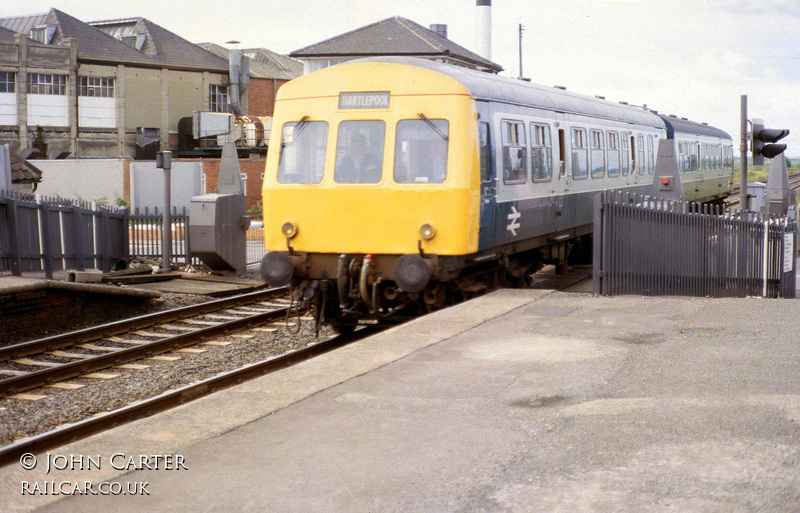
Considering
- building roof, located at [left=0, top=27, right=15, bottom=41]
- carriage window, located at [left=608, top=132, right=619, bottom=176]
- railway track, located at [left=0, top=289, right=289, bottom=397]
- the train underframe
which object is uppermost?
building roof, located at [left=0, top=27, right=15, bottom=41]

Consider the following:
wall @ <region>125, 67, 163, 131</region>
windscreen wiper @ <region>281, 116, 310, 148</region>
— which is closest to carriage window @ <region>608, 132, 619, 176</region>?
windscreen wiper @ <region>281, 116, 310, 148</region>

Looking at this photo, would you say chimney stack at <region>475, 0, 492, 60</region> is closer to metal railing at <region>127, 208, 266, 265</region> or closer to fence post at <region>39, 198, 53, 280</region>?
metal railing at <region>127, 208, 266, 265</region>

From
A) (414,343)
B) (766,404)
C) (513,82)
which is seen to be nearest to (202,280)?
(513,82)

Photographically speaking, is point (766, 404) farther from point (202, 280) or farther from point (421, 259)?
point (202, 280)

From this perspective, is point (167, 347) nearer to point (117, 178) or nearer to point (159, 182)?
point (159, 182)

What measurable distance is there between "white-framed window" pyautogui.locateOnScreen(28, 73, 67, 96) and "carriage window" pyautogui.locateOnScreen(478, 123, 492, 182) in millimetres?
43825

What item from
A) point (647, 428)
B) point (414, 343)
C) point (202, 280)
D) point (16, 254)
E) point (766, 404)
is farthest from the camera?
point (202, 280)

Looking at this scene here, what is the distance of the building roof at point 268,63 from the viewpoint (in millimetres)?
61000

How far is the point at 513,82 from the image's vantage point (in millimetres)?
12594

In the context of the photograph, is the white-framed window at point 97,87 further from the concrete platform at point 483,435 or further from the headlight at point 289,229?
the concrete platform at point 483,435

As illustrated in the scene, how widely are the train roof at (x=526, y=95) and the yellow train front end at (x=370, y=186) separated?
22cm

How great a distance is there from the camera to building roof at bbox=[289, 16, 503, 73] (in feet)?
148

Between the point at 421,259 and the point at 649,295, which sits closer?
the point at 421,259

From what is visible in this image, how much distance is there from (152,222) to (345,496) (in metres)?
16.6
